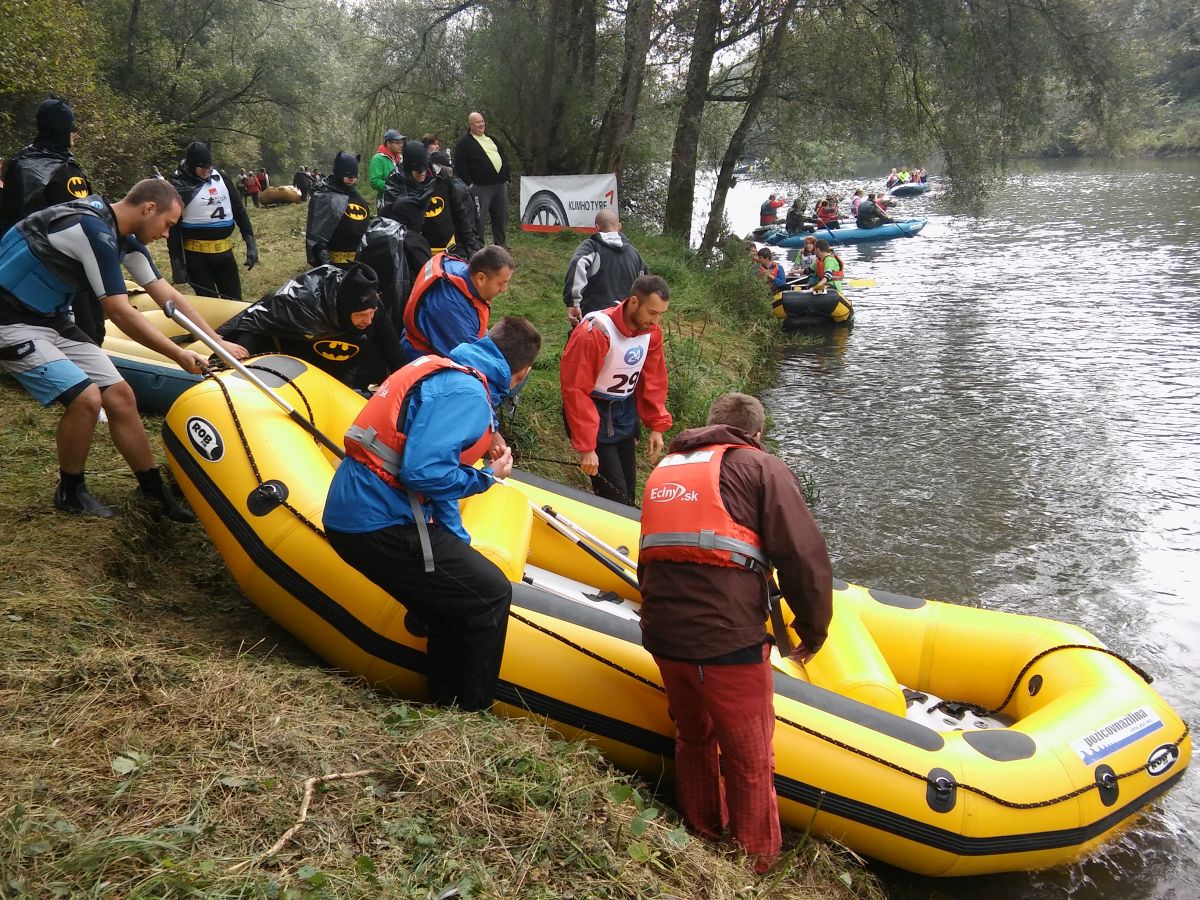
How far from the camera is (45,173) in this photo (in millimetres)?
5207

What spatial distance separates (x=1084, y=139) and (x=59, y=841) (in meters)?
17.1

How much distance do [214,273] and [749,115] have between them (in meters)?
9.95

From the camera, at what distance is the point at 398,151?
8.37m

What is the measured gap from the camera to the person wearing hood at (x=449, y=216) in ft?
23.2

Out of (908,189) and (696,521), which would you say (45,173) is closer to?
(696,521)

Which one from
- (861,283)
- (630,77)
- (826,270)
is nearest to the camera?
(630,77)

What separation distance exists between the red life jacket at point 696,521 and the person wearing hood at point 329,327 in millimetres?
2404

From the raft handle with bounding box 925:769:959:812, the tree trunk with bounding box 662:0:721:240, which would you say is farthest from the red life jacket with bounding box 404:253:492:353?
the tree trunk with bounding box 662:0:721:240

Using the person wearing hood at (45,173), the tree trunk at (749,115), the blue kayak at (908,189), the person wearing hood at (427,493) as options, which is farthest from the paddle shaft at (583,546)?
the blue kayak at (908,189)

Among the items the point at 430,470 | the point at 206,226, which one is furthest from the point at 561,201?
the point at 430,470

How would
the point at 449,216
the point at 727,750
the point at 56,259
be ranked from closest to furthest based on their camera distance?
the point at 727,750 → the point at 56,259 → the point at 449,216

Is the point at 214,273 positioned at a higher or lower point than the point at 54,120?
lower

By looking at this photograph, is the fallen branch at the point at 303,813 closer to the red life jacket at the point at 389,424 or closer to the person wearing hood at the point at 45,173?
the red life jacket at the point at 389,424

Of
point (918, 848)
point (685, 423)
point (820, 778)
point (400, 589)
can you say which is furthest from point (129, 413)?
point (685, 423)
